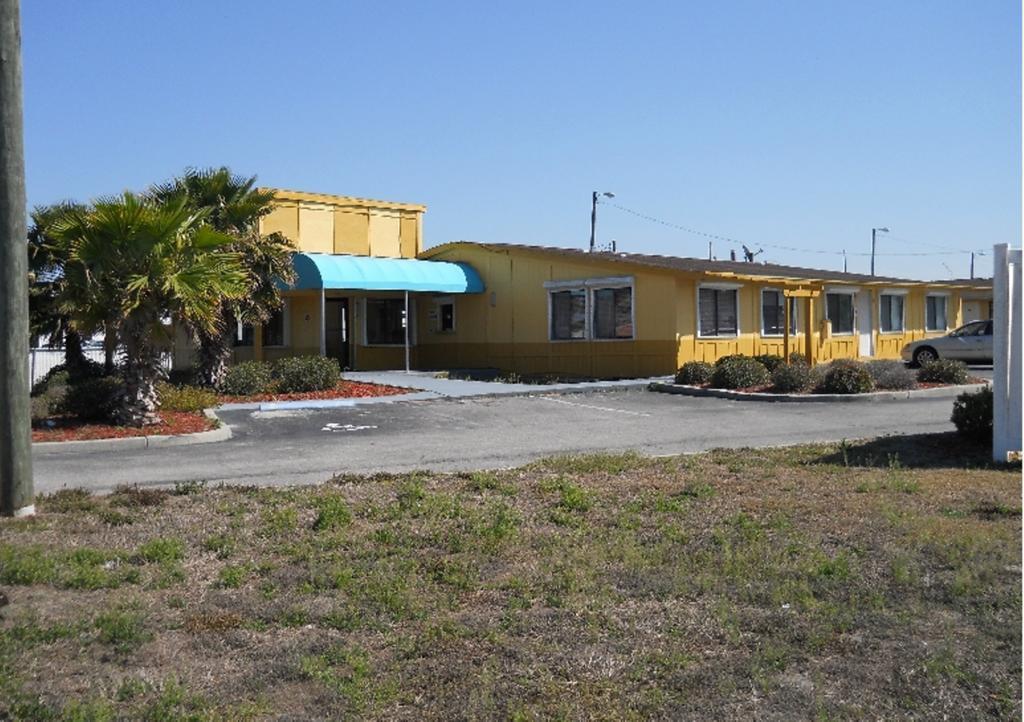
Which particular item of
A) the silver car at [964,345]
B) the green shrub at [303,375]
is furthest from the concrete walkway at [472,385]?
the silver car at [964,345]

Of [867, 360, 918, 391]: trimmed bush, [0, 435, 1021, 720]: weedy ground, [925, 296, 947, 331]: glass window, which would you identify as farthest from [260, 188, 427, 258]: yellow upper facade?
[0, 435, 1021, 720]: weedy ground

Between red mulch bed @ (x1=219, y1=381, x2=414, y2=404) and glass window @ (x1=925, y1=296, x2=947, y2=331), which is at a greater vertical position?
glass window @ (x1=925, y1=296, x2=947, y2=331)

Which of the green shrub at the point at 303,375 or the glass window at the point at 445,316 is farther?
the glass window at the point at 445,316

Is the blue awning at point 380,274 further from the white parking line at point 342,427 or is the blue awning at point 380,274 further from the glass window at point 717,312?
the white parking line at point 342,427

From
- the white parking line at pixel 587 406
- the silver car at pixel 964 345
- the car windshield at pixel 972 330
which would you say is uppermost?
the car windshield at pixel 972 330

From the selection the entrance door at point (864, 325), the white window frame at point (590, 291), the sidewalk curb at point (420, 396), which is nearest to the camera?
the sidewalk curb at point (420, 396)

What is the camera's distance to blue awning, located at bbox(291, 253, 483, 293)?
2555 centimetres

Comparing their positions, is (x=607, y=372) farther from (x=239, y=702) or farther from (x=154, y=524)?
(x=239, y=702)

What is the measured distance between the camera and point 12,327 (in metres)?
8.35

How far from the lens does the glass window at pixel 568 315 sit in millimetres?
27047

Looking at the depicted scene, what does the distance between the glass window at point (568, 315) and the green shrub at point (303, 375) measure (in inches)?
291

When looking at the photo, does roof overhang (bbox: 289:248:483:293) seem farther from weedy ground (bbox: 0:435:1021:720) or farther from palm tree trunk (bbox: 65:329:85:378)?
weedy ground (bbox: 0:435:1021:720)

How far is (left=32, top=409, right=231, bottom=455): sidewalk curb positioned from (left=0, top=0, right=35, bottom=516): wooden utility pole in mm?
5606

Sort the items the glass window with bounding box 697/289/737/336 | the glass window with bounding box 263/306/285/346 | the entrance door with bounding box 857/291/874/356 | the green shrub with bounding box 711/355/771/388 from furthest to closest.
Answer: the entrance door with bounding box 857/291/874/356 → the glass window with bounding box 263/306/285/346 → the glass window with bounding box 697/289/737/336 → the green shrub with bounding box 711/355/771/388
